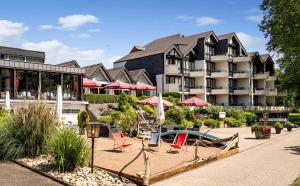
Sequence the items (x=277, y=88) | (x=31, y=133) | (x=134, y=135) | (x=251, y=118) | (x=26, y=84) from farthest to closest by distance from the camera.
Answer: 1. (x=277, y=88)
2. (x=251, y=118)
3. (x=26, y=84)
4. (x=134, y=135)
5. (x=31, y=133)

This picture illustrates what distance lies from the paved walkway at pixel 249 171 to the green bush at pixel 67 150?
2.75 metres

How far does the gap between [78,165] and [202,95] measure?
154 ft

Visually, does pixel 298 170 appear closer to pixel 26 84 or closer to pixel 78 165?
pixel 78 165

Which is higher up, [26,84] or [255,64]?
[255,64]

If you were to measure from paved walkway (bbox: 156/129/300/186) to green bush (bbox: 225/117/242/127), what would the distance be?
21.2 meters

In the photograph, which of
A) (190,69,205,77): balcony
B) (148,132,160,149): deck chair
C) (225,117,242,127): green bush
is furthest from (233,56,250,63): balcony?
(148,132,160,149): deck chair

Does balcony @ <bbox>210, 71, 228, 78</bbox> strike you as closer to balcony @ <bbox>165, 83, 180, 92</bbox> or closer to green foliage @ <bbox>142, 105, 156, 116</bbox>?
balcony @ <bbox>165, 83, 180, 92</bbox>

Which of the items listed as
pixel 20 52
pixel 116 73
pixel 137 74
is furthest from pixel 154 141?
pixel 20 52

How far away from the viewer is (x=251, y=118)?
45.4 m

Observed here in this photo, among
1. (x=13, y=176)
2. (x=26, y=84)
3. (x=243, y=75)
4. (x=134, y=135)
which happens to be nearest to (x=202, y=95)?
(x=243, y=75)

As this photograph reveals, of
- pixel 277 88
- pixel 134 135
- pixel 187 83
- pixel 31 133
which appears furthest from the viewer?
pixel 277 88

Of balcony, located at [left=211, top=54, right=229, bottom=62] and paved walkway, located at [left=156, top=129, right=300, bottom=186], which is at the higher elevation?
balcony, located at [left=211, top=54, right=229, bottom=62]

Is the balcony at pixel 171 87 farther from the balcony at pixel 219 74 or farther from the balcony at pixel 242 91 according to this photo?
the balcony at pixel 242 91

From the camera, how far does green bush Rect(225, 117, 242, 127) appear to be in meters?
40.0
